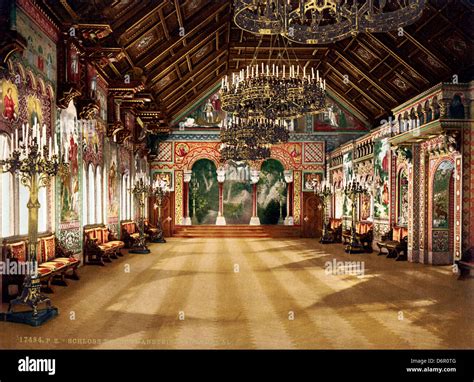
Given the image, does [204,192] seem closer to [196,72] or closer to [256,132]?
[196,72]

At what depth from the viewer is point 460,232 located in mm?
11398

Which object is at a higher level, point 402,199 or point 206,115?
point 206,115

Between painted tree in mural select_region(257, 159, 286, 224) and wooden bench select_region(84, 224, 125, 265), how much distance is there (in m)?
11.0

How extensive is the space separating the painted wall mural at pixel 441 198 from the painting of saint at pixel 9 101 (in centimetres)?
1076

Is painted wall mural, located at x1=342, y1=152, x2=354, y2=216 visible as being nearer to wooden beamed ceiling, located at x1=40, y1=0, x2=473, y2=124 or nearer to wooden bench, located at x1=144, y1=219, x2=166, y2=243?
wooden beamed ceiling, located at x1=40, y1=0, x2=473, y2=124

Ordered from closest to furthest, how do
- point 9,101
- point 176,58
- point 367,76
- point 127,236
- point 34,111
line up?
point 9,101 < point 34,111 < point 176,58 < point 127,236 < point 367,76

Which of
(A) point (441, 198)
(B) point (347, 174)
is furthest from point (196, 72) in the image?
(A) point (441, 198)

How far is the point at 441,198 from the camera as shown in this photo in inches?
516

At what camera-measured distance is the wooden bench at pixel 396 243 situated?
14.2 meters

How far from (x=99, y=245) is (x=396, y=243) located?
900cm

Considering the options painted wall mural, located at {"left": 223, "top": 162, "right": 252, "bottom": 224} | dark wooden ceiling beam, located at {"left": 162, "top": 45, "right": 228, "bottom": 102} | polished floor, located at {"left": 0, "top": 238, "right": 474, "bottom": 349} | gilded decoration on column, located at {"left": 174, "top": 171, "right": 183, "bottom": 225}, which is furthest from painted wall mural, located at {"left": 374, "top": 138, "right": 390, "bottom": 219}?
gilded decoration on column, located at {"left": 174, "top": 171, "right": 183, "bottom": 225}

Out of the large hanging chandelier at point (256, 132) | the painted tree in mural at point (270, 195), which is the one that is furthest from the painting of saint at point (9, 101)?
the painted tree in mural at point (270, 195)

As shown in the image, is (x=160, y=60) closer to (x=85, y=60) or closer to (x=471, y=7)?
(x=85, y=60)

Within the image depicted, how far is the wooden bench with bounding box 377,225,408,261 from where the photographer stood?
14.2m
